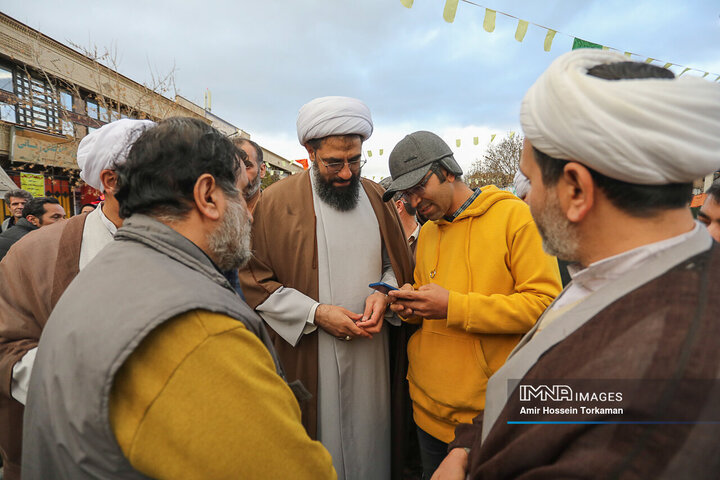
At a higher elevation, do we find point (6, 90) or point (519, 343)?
point (6, 90)

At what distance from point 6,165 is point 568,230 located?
54.5 feet

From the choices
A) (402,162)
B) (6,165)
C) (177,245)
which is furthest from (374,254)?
(6,165)

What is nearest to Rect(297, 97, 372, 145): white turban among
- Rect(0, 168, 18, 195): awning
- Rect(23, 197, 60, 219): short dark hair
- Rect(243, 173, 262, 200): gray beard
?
Rect(243, 173, 262, 200): gray beard

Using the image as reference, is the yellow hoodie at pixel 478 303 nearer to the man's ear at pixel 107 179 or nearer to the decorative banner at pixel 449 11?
the man's ear at pixel 107 179

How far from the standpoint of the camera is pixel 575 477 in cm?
74

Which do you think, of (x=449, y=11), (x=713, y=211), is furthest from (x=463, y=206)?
(x=449, y=11)

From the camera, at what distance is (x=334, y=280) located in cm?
234

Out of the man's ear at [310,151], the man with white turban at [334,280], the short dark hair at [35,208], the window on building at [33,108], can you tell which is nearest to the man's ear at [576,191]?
the man with white turban at [334,280]

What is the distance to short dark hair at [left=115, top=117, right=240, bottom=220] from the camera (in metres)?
1.11

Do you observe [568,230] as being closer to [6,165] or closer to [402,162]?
[402,162]

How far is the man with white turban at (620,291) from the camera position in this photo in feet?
2.32

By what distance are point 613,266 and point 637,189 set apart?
19 centimetres

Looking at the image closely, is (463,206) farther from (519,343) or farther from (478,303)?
(519,343)

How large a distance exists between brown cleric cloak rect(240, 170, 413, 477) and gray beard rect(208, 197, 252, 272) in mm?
996
